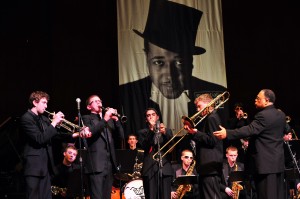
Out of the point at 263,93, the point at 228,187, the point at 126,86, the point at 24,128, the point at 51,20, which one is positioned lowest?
the point at 228,187

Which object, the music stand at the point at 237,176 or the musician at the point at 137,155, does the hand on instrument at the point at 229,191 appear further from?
the musician at the point at 137,155

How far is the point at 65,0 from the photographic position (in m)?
10.8

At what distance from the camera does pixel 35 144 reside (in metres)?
6.18

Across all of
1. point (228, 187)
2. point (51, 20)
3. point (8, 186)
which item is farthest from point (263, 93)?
point (51, 20)

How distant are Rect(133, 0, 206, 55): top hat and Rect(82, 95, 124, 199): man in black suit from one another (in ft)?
12.1

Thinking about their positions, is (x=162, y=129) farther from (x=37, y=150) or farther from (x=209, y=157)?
(x=37, y=150)

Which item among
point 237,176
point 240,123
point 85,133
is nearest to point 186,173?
point 237,176

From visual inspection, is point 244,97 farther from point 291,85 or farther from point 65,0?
point 65,0

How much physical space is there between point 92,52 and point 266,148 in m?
5.54

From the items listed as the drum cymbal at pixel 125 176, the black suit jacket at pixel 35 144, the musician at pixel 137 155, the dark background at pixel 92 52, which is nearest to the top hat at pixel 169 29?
the dark background at pixel 92 52

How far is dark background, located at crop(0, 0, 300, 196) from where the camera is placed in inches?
412

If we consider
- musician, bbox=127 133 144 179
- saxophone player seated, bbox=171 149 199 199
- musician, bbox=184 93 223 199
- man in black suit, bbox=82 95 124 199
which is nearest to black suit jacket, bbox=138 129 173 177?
man in black suit, bbox=82 95 124 199

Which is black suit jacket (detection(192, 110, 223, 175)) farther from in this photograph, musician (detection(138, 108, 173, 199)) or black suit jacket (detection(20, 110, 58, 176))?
black suit jacket (detection(20, 110, 58, 176))

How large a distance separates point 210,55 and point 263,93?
3955 mm
